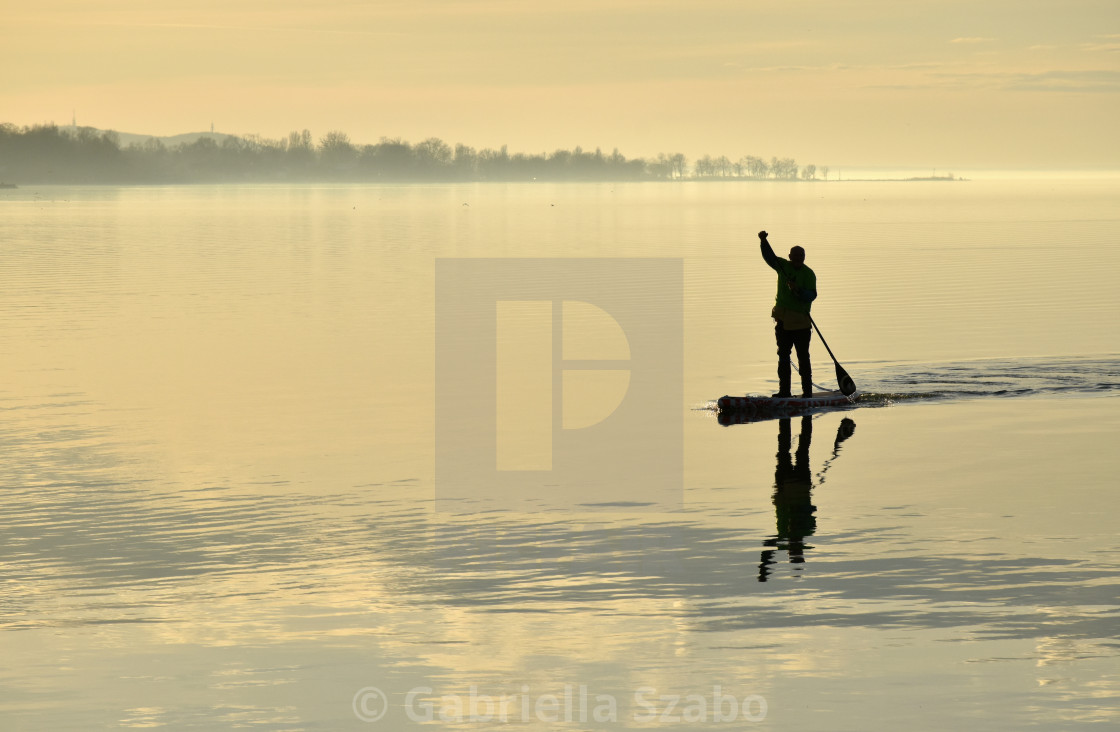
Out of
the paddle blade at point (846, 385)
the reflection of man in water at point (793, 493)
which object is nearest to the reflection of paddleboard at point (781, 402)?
the paddle blade at point (846, 385)

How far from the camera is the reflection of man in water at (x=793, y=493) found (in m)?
15.0

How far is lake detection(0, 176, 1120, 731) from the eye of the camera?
10.8 metres

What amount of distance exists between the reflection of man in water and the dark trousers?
2.45 ft

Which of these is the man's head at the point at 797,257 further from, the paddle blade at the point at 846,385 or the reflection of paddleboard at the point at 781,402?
the paddle blade at the point at 846,385

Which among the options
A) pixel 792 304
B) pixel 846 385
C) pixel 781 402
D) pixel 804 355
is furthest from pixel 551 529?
pixel 846 385

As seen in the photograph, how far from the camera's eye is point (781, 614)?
12.6 m

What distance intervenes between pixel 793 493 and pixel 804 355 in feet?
23.6

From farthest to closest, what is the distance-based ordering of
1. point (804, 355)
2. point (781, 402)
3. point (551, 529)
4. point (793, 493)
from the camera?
point (804, 355) < point (781, 402) < point (793, 493) < point (551, 529)

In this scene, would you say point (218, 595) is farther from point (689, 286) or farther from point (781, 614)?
point (689, 286)

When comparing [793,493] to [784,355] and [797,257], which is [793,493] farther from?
[797,257]

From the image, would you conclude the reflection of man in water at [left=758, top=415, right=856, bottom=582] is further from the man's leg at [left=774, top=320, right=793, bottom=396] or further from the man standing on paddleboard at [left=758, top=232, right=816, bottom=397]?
the man standing on paddleboard at [left=758, top=232, right=816, bottom=397]

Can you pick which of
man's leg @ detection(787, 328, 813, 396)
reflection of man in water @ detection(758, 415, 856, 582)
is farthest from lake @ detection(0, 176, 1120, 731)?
man's leg @ detection(787, 328, 813, 396)

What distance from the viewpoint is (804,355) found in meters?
25.1

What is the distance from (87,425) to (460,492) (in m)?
8.78
